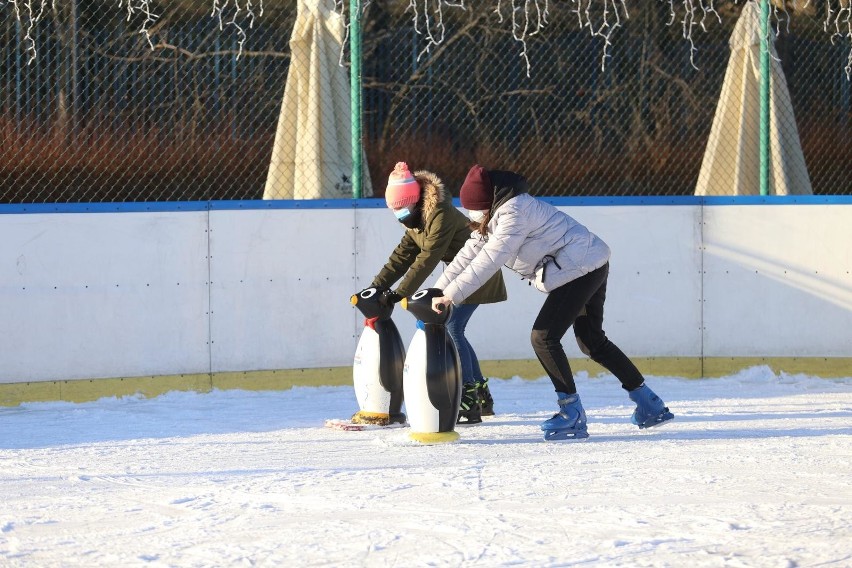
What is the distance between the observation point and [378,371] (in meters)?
5.97

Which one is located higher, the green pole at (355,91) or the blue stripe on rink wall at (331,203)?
the green pole at (355,91)

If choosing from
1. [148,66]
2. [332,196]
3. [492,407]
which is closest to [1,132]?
[148,66]

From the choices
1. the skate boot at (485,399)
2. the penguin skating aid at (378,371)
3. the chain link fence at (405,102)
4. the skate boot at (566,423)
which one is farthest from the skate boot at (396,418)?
the chain link fence at (405,102)

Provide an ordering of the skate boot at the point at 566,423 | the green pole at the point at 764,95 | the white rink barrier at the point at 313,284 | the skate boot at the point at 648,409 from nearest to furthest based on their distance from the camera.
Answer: the skate boot at the point at 566,423
the skate boot at the point at 648,409
the white rink barrier at the point at 313,284
the green pole at the point at 764,95

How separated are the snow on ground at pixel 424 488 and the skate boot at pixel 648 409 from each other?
70mm

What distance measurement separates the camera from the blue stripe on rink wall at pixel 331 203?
7410 millimetres

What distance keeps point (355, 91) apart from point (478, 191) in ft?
9.35

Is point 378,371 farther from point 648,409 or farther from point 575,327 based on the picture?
point 648,409

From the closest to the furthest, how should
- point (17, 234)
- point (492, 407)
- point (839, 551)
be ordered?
point (839, 551) < point (492, 407) < point (17, 234)

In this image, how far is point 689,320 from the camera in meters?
8.06

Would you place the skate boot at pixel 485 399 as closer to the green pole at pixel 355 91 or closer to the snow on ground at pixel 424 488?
the snow on ground at pixel 424 488

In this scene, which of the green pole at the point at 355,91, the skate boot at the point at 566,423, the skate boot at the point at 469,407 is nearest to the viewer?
the skate boot at the point at 566,423

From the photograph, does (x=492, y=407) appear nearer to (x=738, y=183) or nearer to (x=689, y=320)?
(x=689, y=320)

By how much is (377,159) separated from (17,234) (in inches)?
95.4
